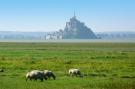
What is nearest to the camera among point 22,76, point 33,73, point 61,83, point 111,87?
point 111,87

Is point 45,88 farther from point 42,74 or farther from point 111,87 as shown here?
point 42,74

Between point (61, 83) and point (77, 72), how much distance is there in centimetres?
709

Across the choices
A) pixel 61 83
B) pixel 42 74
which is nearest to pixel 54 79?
pixel 42 74

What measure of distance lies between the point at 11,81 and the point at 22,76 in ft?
14.2

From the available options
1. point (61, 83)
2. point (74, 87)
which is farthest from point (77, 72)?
point (74, 87)

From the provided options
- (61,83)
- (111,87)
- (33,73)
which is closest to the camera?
(111,87)

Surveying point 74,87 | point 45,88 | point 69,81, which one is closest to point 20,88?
point 45,88

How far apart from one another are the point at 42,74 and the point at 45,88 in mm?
6717

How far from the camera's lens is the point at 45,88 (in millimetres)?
26578

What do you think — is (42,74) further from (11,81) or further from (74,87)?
(74,87)

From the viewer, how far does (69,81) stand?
3136 cm

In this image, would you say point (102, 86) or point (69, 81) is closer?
point (102, 86)

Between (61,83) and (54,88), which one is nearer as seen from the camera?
(54,88)

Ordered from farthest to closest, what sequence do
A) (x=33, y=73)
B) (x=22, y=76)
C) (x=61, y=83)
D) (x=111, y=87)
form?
(x=22, y=76) < (x=33, y=73) < (x=61, y=83) < (x=111, y=87)
